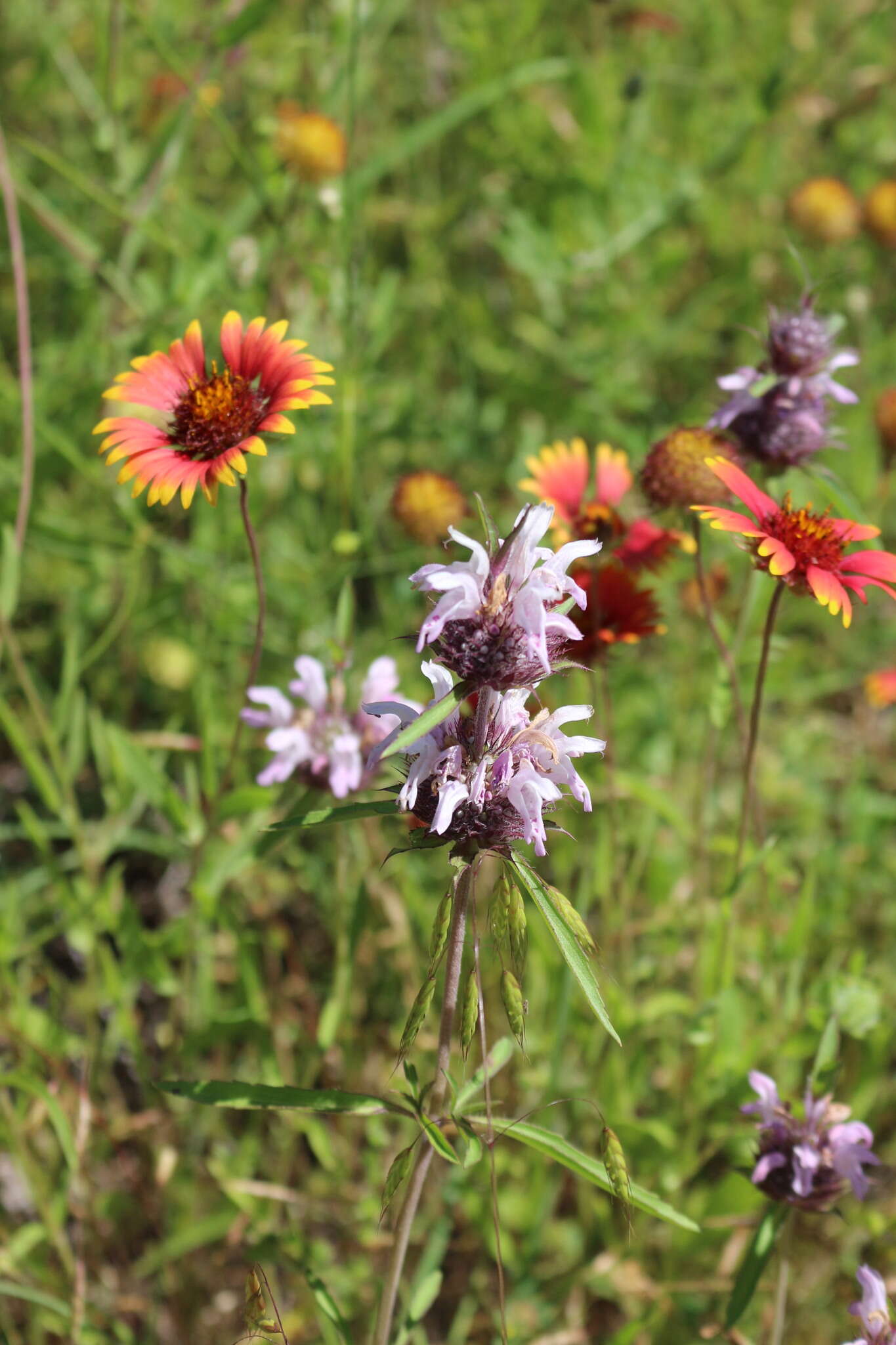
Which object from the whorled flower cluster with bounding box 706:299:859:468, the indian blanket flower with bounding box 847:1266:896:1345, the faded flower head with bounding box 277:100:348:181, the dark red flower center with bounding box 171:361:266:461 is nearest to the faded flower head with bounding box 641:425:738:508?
the whorled flower cluster with bounding box 706:299:859:468

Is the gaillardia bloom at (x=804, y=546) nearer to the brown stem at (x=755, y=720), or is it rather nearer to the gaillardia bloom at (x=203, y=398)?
the brown stem at (x=755, y=720)

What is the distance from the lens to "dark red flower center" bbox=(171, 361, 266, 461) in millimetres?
1858

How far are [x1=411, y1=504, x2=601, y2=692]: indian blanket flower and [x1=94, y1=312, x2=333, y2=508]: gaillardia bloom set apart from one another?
51cm

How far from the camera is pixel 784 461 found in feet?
7.06

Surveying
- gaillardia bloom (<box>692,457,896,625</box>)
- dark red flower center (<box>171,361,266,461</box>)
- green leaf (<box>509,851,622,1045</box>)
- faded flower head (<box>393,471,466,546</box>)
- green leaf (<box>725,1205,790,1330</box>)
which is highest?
faded flower head (<box>393,471,466,546</box>)

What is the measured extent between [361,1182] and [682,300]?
3471 mm

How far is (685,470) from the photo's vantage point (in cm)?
209

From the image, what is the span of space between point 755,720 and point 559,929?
2.26ft

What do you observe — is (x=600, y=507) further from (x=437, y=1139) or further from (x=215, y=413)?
(x=437, y=1139)

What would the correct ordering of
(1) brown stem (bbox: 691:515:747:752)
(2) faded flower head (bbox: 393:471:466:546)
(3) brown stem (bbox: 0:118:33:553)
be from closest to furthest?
1. (1) brown stem (bbox: 691:515:747:752)
2. (3) brown stem (bbox: 0:118:33:553)
3. (2) faded flower head (bbox: 393:471:466:546)

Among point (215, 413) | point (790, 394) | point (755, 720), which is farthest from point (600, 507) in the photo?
point (215, 413)

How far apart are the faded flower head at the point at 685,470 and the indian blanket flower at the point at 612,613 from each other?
0.64 ft

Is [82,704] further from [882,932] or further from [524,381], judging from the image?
[882,932]

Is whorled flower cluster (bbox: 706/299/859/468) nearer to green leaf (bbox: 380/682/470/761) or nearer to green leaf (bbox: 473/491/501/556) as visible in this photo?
green leaf (bbox: 473/491/501/556)
